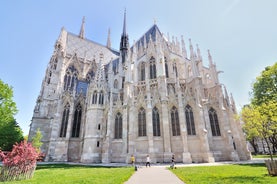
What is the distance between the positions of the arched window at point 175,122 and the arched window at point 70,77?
23625mm

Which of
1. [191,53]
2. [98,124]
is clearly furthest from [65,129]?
[191,53]

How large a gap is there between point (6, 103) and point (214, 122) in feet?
90.7

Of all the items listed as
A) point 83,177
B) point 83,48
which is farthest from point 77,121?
point 83,48

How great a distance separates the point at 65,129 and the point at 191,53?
24.6 meters

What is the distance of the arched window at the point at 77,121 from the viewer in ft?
88.3

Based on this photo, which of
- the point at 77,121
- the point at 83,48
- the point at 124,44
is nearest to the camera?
the point at 77,121

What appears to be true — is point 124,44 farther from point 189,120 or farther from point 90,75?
point 189,120

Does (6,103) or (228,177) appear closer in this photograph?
(228,177)

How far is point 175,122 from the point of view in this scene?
67.9ft

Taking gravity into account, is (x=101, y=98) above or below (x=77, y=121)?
above

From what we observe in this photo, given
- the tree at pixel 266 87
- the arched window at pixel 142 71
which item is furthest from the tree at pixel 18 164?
the tree at pixel 266 87

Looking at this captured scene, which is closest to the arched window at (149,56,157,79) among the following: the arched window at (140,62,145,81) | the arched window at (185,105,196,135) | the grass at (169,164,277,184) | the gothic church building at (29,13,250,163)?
the gothic church building at (29,13,250,163)

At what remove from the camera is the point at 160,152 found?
19.3 meters

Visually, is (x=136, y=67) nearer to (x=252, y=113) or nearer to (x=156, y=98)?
(x=156, y=98)
